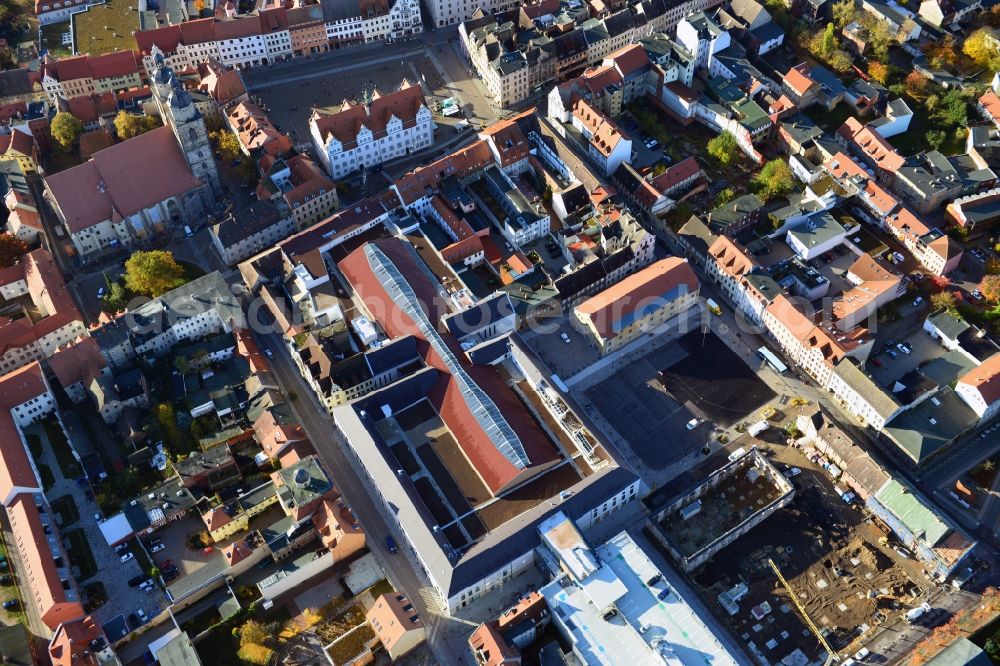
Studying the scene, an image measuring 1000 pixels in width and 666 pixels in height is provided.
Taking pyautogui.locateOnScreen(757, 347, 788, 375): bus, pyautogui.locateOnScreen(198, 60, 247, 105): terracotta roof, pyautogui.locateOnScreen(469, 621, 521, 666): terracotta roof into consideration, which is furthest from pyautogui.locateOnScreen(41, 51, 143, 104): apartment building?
pyautogui.locateOnScreen(469, 621, 521, 666): terracotta roof

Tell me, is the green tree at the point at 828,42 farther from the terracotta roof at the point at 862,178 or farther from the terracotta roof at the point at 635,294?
the terracotta roof at the point at 635,294

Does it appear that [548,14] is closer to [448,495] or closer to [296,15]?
[296,15]

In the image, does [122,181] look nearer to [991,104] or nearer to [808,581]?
[808,581]

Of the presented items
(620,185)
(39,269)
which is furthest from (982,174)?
(39,269)

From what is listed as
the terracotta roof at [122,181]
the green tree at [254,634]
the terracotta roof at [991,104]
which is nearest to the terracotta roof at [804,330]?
the terracotta roof at [991,104]

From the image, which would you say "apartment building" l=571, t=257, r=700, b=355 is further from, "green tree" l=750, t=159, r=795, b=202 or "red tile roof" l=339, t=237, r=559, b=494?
"green tree" l=750, t=159, r=795, b=202
